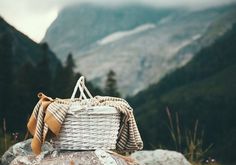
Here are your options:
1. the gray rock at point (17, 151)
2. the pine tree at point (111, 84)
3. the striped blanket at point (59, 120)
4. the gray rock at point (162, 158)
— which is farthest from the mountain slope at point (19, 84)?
Answer: the striped blanket at point (59, 120)

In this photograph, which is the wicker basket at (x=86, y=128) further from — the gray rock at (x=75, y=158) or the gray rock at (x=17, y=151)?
the gray rock at (x=17, y=151)

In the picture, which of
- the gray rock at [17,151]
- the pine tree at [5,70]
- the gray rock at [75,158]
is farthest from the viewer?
the pine tree at [5,70]

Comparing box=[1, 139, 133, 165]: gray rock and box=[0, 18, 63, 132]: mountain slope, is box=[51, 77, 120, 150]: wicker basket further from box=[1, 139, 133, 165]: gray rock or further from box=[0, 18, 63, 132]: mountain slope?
box=[0, 18, 63, 132]: mountain slope

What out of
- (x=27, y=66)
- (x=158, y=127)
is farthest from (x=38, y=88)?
(x=158, y=127)

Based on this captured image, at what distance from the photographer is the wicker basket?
4293 millimetres

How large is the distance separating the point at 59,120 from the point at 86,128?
0.23 meters

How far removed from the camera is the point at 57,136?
4391 millimetres

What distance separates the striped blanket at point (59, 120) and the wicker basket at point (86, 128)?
0.25 feet

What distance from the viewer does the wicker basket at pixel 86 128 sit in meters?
4.29

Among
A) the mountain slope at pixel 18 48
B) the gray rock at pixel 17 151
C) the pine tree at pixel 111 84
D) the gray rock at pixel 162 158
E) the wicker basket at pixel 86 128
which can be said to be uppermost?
the wicker basket at pixel 86 128

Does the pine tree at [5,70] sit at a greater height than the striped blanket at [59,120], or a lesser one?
lesser

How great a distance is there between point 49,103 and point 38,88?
1827 inches

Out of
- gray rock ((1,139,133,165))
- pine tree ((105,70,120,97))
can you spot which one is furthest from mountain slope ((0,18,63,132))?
gray rock ((1,139,133,165))

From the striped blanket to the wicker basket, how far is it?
3.0 inches
